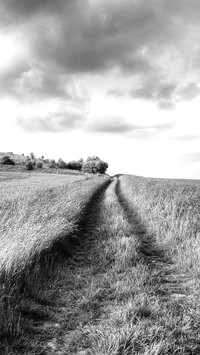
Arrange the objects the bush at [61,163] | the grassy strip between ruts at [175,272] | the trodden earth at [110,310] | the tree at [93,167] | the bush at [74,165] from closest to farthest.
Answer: the trodden earth at [110,310], the grassy strip between ruts at [175,272], the bush at [61,163], the tree at [93,167], the bush at [74,165]

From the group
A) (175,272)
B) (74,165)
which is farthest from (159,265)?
(74,165)

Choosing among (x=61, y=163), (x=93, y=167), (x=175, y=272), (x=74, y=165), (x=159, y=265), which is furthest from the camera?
(x=74, y=165)

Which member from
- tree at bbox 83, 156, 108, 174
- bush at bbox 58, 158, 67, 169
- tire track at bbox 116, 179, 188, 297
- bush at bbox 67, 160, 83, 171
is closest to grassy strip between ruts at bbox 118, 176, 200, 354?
tire track at bbox 116, 179, 188, 297

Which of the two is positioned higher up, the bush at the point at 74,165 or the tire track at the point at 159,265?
the bush at the point at 74,165

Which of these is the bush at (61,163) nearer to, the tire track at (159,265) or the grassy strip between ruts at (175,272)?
the grassy strip between ruts at (175,272)

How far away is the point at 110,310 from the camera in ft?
12.5

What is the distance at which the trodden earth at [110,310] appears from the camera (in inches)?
114

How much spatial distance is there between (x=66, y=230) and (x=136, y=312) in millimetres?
4217

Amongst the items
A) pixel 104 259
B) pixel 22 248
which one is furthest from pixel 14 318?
pixel 104 259

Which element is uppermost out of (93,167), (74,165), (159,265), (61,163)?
(61,163)

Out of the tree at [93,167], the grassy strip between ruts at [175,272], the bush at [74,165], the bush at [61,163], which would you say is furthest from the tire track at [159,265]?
the bush at [74,165]

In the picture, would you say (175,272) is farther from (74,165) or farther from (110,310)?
(74,165)

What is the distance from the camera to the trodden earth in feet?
9.53

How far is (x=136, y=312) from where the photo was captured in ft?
11.4
